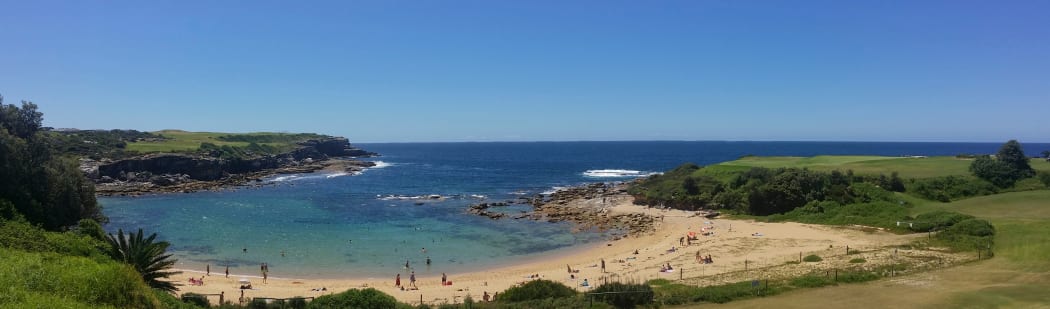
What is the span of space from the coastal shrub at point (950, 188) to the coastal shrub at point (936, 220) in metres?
11.8

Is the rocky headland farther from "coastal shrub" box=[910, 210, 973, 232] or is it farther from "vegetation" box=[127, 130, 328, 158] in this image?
"coastal shrub" box=[910, 210, 973, 232]

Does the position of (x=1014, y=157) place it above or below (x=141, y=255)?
above

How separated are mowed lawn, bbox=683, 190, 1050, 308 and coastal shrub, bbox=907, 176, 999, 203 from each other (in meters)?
20.0

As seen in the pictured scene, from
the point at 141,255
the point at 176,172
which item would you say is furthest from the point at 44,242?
the point at 176,172

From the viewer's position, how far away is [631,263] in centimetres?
3612

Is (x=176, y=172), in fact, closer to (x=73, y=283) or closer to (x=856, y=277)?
(x=73, y=283)

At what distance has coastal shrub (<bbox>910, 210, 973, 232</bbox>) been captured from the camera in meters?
37.3

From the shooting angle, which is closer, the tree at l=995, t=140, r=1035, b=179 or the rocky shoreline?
the rocky shoreline

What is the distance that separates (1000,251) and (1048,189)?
2785cm

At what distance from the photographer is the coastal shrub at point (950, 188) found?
165ft

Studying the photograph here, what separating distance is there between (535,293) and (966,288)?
57.0 ft

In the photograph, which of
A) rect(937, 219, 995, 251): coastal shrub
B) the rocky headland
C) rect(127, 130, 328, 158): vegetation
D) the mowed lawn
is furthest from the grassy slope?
rect(127, 130, 328, 158): vegetation

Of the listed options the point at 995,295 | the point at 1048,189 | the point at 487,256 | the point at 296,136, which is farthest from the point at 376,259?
the point at 296,136

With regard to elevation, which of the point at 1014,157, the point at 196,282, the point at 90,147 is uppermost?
the point at 1014,157
